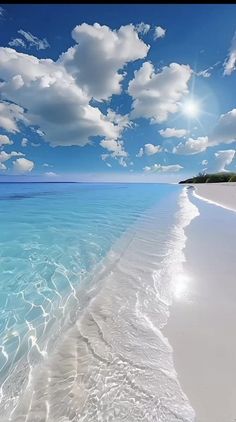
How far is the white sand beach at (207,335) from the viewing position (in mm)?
2061

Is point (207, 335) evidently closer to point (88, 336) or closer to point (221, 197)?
point (88, 336)

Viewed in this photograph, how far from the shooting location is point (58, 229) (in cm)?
1029

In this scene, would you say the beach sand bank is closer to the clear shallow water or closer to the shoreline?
the shoreline

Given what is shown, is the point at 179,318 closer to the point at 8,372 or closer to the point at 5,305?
the point at 8,372

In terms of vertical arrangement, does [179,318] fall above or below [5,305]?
above

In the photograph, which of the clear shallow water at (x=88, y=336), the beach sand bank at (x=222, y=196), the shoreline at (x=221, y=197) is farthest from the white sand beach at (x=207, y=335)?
the beach sand bank at (x=222, y=196)

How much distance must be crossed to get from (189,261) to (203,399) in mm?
3707

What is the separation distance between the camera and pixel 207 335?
2910 millimetres

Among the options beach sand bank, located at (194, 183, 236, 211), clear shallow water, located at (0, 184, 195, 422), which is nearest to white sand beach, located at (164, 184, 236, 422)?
clear shallow water, located at (0, 184, 195, 422)

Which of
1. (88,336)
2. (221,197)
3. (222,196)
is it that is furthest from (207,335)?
(222,196)

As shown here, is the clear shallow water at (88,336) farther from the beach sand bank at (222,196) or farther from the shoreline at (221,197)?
the beach sand bank at (222,196)

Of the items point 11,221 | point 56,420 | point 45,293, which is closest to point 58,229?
point 11,221

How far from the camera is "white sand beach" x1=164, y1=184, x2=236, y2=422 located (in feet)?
6.76

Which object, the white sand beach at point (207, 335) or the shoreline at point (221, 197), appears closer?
the white sand beach at point (207, 335)
